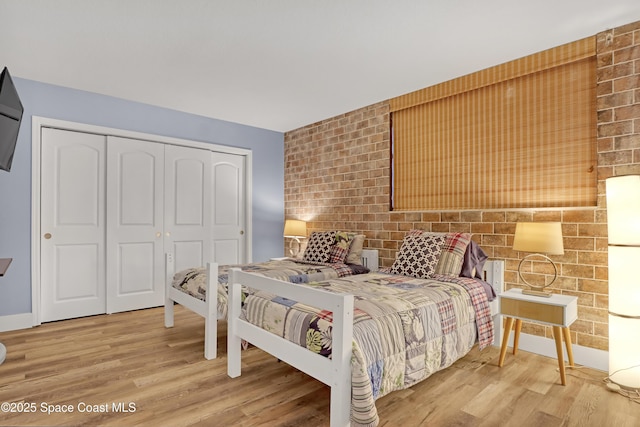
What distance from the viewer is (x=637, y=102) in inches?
93.2

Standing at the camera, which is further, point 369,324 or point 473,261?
point 473,261

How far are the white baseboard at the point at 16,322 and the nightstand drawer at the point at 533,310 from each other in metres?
4.21

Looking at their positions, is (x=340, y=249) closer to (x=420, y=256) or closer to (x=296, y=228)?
(x=420, y=256)

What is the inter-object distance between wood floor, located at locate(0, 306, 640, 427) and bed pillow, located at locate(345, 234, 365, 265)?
55.3 inches

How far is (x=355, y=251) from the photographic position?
3803mm

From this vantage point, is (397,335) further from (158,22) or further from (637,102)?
(158,22)

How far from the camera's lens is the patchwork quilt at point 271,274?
112 inches

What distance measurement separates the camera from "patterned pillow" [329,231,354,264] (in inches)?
146

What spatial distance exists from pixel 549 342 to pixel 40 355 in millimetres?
3948

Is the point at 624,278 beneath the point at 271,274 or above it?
above

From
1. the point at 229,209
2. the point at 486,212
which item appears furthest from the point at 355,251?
the point at 229,209

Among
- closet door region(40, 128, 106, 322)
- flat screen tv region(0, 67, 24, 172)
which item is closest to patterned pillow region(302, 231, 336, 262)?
closet door region(40, 128, 106, 322)

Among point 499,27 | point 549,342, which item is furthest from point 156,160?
point 549,342

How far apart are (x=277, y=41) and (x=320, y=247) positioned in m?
2.10
